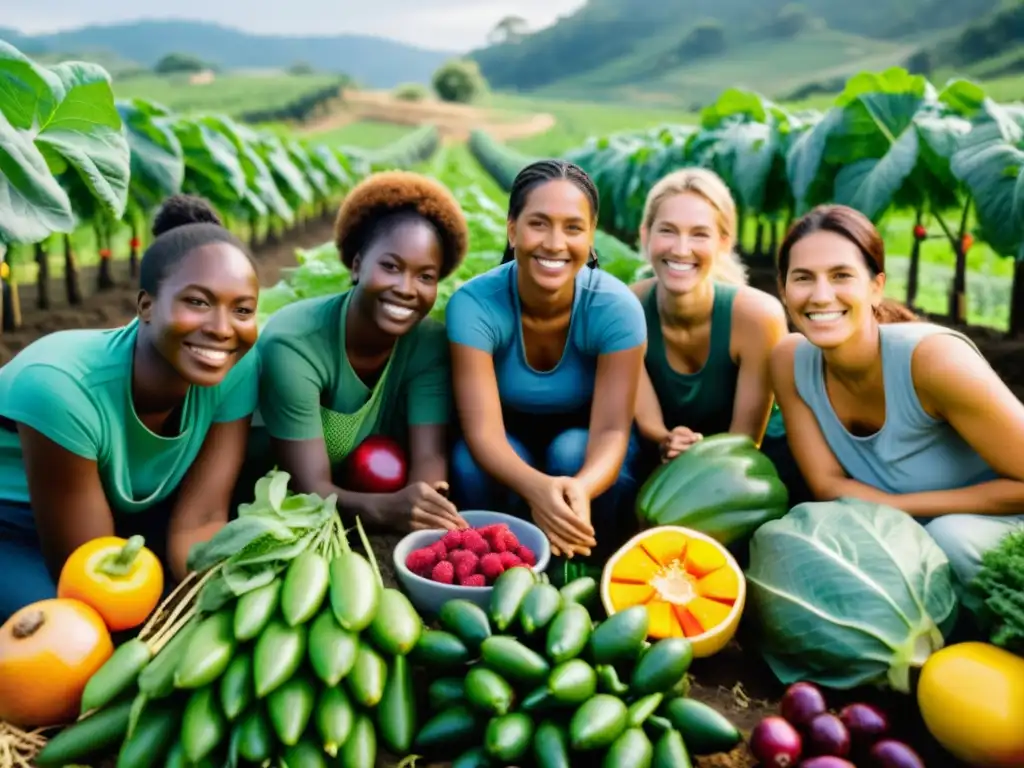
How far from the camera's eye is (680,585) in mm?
2877

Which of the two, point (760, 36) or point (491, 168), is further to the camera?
point (760, 36)

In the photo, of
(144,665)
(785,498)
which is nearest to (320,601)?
(144,665)

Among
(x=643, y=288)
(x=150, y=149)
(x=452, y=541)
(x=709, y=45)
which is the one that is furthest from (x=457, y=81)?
(x=452, y=541)

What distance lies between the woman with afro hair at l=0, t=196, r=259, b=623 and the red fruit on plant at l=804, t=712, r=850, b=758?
1.98 meters

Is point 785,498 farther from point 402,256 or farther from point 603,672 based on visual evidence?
point 402,256

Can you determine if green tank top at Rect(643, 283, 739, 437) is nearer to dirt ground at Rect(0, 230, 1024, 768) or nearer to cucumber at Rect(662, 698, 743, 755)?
dirt ground at Rect(0, 230, 1024, 768)

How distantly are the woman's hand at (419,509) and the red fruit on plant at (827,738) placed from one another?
1.32 m

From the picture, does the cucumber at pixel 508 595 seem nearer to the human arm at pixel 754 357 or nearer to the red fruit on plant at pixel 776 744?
the red fruit on plant at pixel 776 744

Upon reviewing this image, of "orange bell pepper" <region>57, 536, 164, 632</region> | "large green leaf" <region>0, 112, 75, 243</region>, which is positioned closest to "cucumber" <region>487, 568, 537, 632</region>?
"orange bell pepper" <region>57, 536, 164, 632</region>

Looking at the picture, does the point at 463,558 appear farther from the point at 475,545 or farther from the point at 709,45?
the point at 709,45

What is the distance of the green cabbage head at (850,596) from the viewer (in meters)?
2.56

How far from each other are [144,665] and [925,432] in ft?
8.40

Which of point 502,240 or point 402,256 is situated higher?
point 402,256

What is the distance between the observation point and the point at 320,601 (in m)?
2.38
